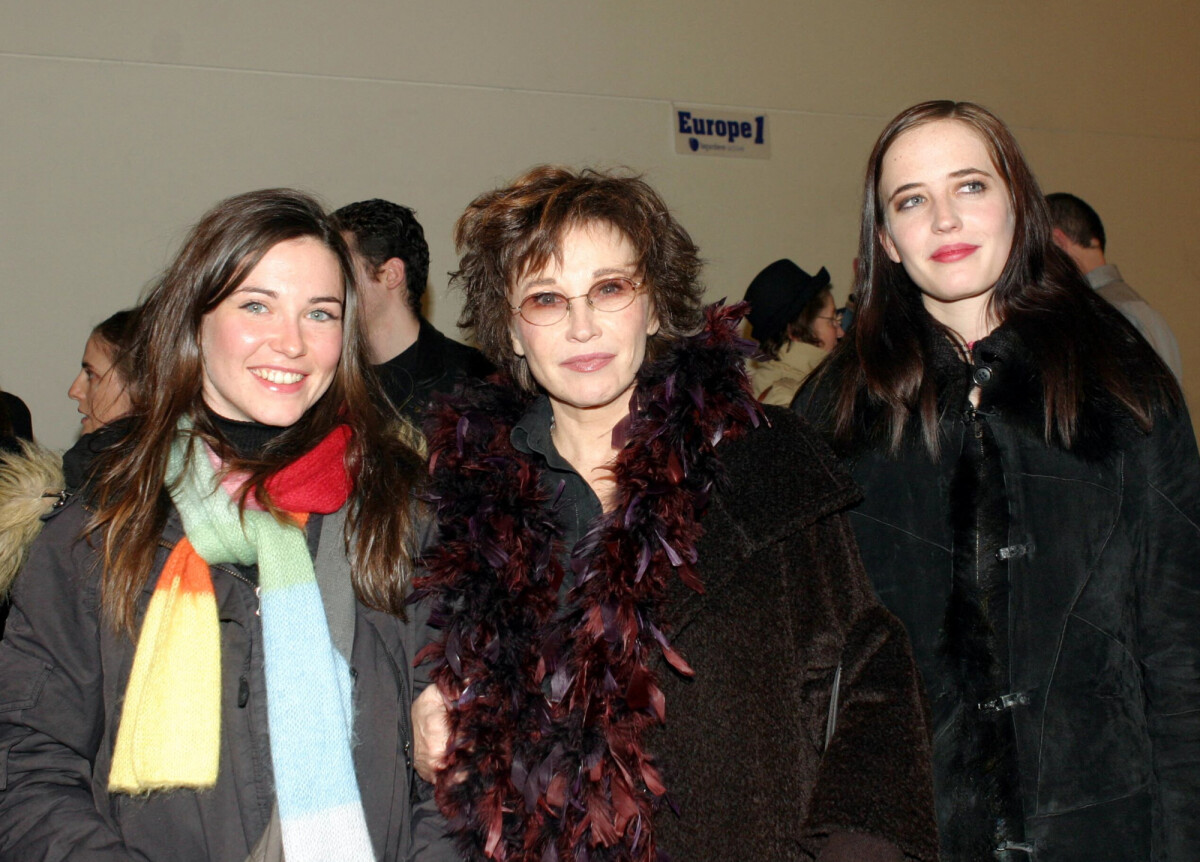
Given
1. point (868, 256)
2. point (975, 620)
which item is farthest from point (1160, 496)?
point (868, 256)

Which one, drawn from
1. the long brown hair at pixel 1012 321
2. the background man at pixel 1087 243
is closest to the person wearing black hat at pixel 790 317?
the background man at pixel 1087 243

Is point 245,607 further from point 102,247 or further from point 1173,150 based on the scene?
point 1173,150

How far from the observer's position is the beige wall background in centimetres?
487

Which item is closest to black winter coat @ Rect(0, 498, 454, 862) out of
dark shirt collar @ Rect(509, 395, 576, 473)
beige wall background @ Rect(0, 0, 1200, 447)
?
dark shirt collar @ Rect(509, 395, 576, 473)

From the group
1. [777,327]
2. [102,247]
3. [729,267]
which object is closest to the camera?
[777,327]

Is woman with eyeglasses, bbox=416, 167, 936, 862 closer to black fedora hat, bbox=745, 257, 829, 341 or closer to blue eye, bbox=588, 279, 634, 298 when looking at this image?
blue eye, bbox=588, 279, 634, 298

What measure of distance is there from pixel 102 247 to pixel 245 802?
4.06 meters

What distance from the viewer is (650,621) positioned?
175 cm

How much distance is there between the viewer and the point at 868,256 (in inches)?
85.3

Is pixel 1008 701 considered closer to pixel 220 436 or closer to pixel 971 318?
pixel 971 318

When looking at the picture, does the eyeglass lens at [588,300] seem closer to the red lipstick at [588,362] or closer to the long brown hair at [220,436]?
the red lipstick at [588,362]

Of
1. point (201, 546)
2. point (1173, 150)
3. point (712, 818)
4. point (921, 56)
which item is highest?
point (921, 56)

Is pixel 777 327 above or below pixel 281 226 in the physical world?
below

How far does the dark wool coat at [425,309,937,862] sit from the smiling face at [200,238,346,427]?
436 millimetres
